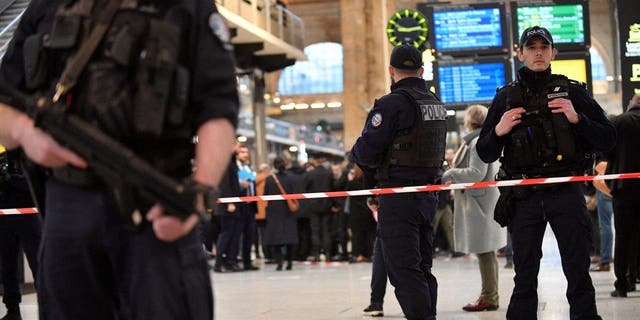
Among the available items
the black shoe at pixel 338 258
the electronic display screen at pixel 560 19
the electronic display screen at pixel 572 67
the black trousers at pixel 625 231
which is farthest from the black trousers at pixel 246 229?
the black trousers at pixel 625 231

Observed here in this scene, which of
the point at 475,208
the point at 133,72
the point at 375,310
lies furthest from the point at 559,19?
the point at 133,72

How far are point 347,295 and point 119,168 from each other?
8197 millimetres

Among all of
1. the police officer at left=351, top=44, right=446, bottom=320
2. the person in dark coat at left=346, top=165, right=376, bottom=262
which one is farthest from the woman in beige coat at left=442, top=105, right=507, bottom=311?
the person in dark coat at left=346, top=165, right=376, bottom=262

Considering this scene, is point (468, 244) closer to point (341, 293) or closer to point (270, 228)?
point (341, 293)

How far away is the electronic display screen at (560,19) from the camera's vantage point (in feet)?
50.6

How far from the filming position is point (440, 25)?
1591cm

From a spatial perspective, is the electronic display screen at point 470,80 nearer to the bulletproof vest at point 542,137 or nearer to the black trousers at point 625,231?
the black trousers at point 625,231

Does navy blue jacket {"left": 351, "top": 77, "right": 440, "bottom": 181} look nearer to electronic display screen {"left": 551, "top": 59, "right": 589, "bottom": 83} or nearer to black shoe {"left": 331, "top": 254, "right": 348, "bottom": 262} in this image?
electronic display screen {"left": 551, "top": 59, "right": 589, "bottom": 83}

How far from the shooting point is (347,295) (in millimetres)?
10719

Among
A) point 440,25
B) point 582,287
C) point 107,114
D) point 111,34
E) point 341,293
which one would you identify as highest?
point 440,25

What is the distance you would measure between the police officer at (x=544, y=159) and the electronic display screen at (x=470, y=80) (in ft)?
30.8

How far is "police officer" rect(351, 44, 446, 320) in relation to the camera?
645 cm

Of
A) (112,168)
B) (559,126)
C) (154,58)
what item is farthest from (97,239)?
(559,126)

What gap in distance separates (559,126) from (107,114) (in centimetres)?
375
